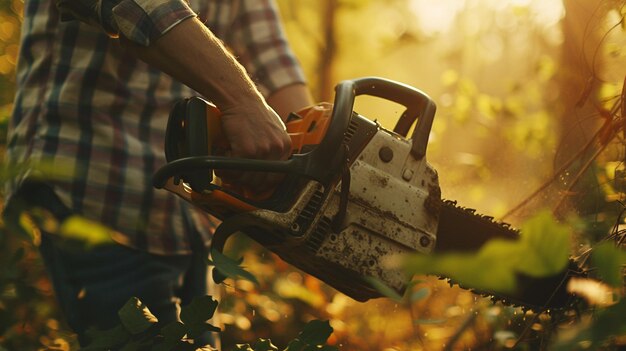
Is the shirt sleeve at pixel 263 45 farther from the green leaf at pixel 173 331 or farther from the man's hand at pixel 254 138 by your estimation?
the green leaf at pixel 173 331

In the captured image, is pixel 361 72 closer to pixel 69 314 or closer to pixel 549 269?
pixel 69 314

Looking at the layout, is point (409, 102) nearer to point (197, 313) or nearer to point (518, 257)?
point (197, 313)

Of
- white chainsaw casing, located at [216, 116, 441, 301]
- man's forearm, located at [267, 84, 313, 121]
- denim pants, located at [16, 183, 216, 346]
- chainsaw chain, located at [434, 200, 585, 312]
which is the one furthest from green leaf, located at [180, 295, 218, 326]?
man's forearm, located at [267, 84, 313, 121]

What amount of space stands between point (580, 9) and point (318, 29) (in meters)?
8.11

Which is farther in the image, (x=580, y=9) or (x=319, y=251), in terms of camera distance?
(x=580, y=9)

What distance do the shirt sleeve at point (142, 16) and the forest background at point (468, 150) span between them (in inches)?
31.4

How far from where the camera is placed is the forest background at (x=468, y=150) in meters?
1.70

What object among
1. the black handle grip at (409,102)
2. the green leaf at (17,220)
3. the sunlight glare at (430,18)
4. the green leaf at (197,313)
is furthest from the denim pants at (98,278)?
the sunlight glare at (430,18)

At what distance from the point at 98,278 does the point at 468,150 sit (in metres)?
4.04

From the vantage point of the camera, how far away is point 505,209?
2314 mm

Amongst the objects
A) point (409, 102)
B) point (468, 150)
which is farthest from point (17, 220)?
point (468, 150)

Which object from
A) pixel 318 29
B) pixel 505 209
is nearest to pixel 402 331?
pixel 505 209

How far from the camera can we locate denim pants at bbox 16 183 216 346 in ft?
6.70

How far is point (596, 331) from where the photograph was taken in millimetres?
666
